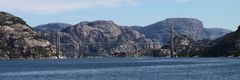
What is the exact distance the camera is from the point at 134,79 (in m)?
134

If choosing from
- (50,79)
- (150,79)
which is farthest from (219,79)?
(50,79)

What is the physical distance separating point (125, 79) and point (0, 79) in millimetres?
27270

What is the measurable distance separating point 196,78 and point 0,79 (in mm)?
40881

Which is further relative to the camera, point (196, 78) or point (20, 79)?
point (20, 79)

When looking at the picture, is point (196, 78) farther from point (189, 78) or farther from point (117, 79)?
point (117, 79)

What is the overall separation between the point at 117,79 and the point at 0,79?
1000 inches

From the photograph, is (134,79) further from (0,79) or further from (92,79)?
(0,79)

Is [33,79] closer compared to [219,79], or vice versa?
[219,79]

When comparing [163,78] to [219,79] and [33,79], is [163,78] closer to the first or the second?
[219,79]

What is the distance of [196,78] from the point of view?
132 metres

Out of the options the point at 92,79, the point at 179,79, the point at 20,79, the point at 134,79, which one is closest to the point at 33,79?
the point at 20,79

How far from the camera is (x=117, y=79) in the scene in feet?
446

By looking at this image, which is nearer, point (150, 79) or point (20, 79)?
point (150, 79)

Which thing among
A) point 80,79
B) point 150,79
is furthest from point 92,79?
point 150,79
